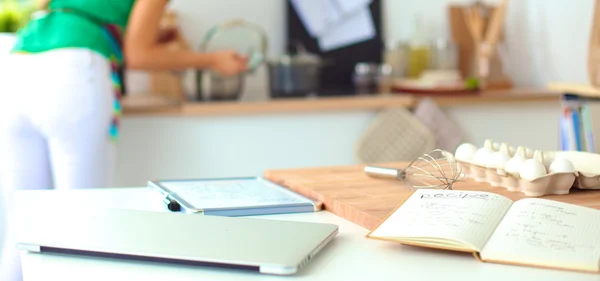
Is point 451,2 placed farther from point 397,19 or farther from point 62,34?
point 62,34

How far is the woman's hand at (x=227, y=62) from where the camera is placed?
275cm

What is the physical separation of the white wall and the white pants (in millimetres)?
1035

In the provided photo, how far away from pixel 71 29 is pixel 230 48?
3.10 ft

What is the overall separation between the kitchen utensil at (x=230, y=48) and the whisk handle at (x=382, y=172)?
1451 millimetres

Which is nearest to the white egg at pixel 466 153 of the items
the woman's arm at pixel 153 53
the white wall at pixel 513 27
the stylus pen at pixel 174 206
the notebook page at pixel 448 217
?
the notebook page at pixel 448 217

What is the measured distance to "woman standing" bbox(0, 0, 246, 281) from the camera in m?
2.15

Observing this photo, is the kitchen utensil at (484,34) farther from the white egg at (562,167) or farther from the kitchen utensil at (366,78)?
the white egg at (562,167)

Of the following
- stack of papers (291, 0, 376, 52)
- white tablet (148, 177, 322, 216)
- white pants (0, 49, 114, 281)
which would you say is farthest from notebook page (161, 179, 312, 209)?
stack of papers (291, 0, 376, 52)

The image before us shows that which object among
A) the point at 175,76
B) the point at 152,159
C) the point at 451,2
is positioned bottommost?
the point at 152,159

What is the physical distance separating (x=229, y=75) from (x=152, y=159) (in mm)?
384

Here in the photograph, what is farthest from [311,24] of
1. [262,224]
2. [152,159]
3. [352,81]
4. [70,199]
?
[262,224]

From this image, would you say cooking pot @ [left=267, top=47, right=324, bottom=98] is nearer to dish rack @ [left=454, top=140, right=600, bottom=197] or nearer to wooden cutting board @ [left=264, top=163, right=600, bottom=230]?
wooden cutting board @ [left=264, top=163, right=600, bottom=230]

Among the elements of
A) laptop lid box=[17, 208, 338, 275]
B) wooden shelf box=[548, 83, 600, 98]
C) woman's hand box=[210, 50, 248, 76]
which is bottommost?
laptop lid box=[17, 208, 338, 275]

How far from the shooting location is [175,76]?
3088 millimetres
